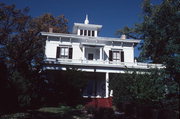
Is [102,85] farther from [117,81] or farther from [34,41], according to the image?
[34,41]

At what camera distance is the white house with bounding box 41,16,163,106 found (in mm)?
19375

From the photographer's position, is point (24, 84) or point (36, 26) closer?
point (24, 84)

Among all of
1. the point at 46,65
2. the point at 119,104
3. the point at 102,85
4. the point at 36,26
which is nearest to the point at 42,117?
the point at 119,104

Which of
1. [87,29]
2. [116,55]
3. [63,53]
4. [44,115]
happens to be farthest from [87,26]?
[44,115]

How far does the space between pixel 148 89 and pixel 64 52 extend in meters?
13.0

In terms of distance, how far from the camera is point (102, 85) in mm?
21625

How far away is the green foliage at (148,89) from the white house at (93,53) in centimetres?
549

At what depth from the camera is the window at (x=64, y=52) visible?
2155 cm

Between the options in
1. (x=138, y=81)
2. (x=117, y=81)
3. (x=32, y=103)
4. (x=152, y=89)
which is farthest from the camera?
(x=117, y=81)

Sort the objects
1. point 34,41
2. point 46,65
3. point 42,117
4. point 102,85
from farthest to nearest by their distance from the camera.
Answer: point 34,41 < point 102,85 < point 46,65 < point 42,117

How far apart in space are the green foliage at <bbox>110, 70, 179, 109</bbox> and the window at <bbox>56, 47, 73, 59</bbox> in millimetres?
9653

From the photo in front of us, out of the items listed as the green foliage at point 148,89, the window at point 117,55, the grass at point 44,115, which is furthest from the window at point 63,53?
the grass at point 44,115

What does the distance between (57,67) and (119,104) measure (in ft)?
27.9

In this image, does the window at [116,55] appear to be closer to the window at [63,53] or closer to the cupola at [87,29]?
the cupola at [87,29]
